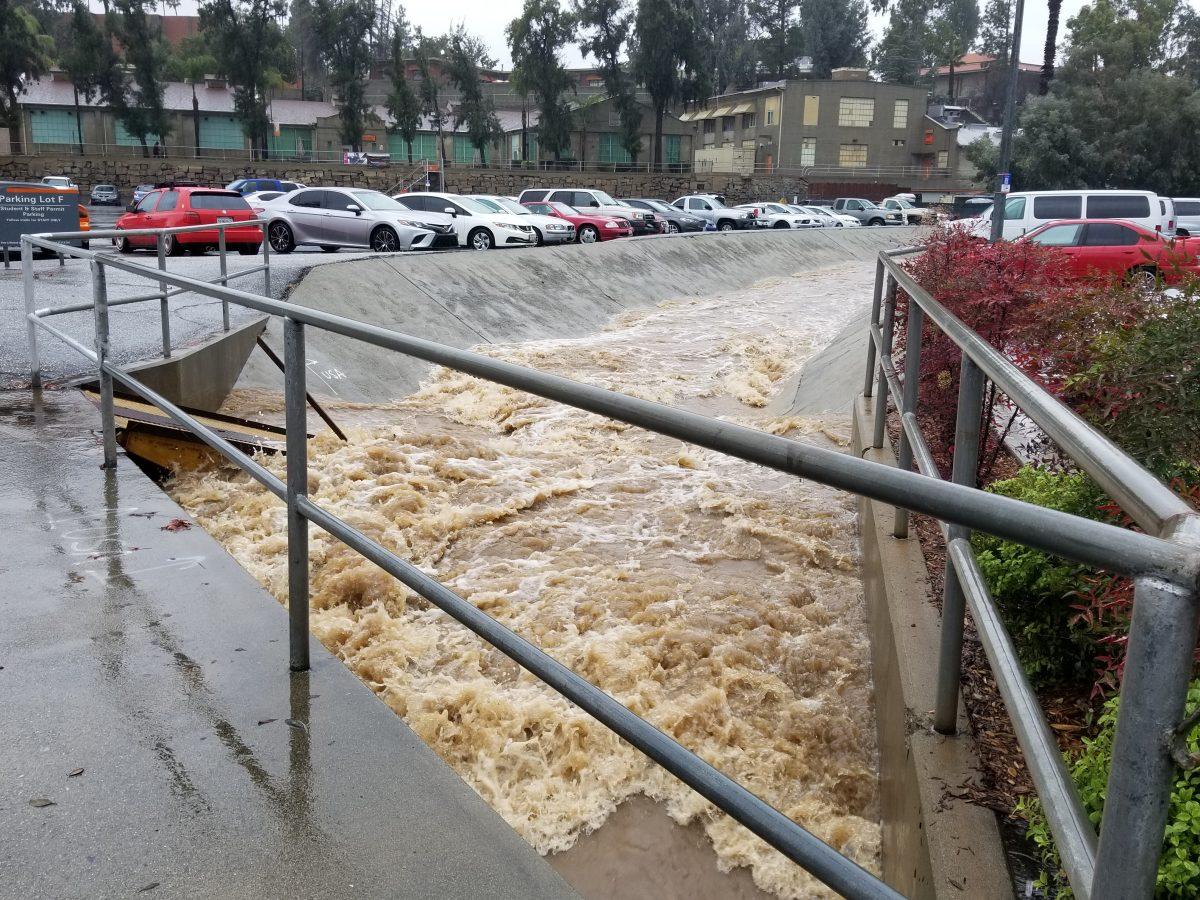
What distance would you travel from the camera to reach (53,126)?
213 feet

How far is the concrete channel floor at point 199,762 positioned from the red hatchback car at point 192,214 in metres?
19.1

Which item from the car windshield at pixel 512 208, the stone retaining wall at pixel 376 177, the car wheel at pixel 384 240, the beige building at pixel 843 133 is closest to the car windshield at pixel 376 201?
the car wheel at pixel 384 240

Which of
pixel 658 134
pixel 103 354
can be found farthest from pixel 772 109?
pixel 103 354

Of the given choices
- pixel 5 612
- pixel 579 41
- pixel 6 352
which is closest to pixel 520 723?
pixel 5 612

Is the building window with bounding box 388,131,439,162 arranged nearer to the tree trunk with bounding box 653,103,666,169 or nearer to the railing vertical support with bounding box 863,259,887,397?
the tree trunk with bounding box 653,103,666,169

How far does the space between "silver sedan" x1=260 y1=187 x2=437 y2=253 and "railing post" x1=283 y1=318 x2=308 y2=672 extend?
20.8 m

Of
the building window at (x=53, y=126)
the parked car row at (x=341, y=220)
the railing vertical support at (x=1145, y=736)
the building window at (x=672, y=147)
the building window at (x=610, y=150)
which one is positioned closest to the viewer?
the railing vertical support at (x=1145, y=736)

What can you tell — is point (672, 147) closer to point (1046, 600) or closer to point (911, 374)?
point (911, 374)

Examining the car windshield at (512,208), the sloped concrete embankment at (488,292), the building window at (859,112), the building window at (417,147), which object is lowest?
the sloped concrete embankment at (488,292)

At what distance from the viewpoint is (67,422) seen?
6.64 metres

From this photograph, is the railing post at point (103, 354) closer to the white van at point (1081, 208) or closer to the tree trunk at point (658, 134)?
the white van at point (1081, 208)

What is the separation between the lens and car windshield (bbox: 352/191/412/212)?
78.3ft

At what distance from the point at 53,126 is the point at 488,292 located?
5814 cm

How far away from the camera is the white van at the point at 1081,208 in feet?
75.3
